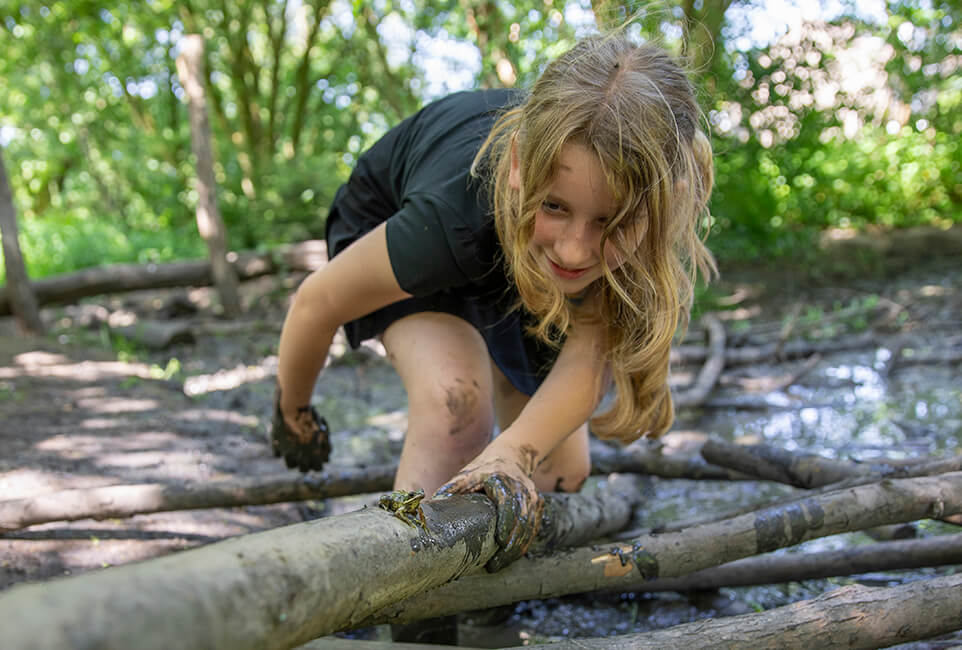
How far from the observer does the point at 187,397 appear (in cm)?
465

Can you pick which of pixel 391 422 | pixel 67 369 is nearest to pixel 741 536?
pixel 391 422

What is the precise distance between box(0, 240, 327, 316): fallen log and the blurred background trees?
1693mm

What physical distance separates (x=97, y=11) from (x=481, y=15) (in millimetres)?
6000

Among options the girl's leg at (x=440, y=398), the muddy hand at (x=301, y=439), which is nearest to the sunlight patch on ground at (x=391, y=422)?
the muddy hand at (x=301, y=439)

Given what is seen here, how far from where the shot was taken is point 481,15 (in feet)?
21.3

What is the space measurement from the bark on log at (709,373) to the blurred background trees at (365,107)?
1.05 metres

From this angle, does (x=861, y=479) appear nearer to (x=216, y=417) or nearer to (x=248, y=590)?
(x=248, y=590)

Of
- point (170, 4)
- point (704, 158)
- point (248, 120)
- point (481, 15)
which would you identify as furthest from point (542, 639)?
point (248, 120)

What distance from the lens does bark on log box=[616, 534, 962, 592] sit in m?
2.07

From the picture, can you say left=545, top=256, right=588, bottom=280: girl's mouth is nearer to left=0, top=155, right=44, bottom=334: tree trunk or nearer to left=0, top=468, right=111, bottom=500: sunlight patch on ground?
left=0, top=468, right=111, bottom=500: sunlight patch on ground

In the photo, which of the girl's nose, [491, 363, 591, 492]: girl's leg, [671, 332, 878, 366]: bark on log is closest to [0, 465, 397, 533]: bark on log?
[491, 363, 591, 492]: girl's leg

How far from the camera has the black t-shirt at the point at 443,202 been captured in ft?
6.49

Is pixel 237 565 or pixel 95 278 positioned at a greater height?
pixel 95 278

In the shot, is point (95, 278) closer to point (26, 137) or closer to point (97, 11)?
point (97, 11)
